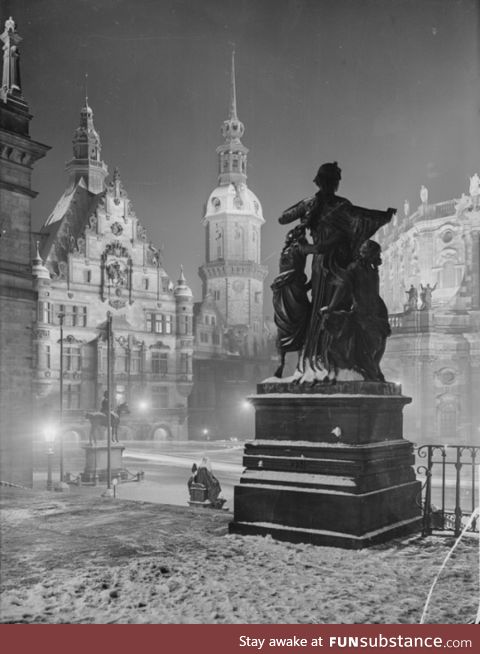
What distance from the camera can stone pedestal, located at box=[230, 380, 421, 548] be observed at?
517 centimetres

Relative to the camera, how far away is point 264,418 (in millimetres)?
5789

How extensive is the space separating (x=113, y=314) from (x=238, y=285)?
43.0 feet

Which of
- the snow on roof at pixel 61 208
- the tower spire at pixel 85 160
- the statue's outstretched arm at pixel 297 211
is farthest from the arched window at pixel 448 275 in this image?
the statue's outstretched arm at pixel 297 211

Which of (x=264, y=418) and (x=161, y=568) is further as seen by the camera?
(x=264, y=418)

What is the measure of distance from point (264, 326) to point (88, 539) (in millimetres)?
50781

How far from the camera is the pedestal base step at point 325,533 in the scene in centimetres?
506

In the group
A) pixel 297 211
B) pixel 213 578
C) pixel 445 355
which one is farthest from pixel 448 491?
pixel 213 578

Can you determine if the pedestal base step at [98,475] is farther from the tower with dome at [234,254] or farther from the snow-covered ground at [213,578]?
the tower with dome at [234,254]

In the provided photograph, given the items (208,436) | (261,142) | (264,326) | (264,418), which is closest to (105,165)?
(264,326)

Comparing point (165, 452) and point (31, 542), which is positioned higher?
point (31, 542)

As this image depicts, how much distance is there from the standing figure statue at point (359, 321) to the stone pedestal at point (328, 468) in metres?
0.24

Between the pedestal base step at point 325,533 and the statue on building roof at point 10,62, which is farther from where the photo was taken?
the statue on building roof at point 10,62

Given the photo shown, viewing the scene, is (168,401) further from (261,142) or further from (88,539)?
(88,539)

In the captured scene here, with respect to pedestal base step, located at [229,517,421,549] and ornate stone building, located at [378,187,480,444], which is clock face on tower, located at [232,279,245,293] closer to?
ornate stone building, located at [378,187,480,444]
